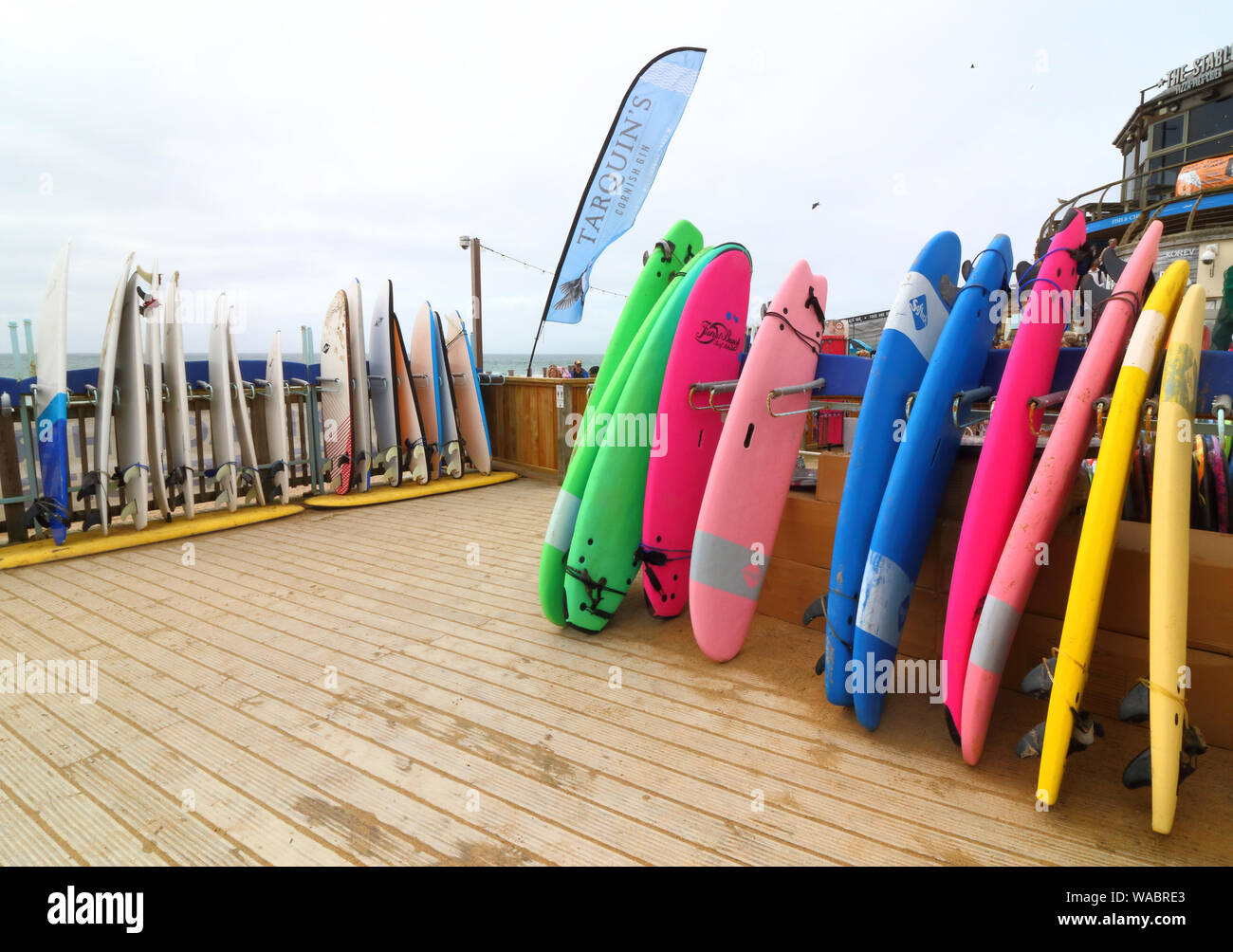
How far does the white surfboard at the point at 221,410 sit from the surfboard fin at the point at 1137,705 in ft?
17.5

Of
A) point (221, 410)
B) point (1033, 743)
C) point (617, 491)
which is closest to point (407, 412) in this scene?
point (221, 410)

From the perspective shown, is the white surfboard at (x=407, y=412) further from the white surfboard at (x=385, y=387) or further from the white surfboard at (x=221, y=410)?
the white surfboard at (x=221, y=410)

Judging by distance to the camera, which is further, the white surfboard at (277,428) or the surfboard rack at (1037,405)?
the white surfboard at (277,428)

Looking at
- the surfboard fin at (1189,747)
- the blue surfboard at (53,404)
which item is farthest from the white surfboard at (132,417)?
the surfboard fin at (1189,747)

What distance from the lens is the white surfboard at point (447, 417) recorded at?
6023 mm

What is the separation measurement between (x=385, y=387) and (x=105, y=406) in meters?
2.10

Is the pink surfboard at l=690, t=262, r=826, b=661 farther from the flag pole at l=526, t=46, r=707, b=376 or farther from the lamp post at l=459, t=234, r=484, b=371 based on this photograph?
the lamp post at l=459, t=234, r=484, b=371

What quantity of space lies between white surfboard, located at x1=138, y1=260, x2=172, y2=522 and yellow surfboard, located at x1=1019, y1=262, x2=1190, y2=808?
16.9ft

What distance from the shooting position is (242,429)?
4863 mm

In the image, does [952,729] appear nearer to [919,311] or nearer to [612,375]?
[919,311]

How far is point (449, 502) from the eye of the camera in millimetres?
5418
